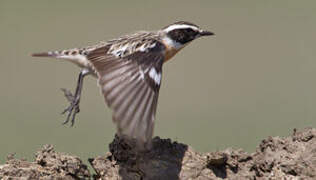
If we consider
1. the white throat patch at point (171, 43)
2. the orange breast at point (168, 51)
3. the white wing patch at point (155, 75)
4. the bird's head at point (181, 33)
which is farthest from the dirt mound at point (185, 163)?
the bird's head at point (181, 33)

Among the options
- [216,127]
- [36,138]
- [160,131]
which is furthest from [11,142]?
[216,127]

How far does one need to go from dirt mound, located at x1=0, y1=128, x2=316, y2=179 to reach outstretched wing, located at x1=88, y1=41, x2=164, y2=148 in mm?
191

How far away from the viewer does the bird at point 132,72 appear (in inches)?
241

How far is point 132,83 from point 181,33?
1.66m

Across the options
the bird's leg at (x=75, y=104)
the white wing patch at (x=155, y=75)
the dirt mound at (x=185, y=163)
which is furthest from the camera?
the bird's leg at (x=75, y=104)

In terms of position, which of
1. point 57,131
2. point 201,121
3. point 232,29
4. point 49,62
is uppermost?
point 232,29

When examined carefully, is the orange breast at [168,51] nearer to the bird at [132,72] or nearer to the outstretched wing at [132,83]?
the bird at [132,72]

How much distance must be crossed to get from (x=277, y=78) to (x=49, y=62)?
598cm

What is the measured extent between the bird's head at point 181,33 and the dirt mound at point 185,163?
2.33m

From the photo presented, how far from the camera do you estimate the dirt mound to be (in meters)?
5.75

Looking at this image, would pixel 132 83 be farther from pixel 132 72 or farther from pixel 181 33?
pixel 181 33

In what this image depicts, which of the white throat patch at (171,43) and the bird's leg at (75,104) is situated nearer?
the bird's leg at (75,104)

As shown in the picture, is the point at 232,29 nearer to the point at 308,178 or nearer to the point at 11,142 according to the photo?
the point at 11,142

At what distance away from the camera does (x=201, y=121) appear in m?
13.7
